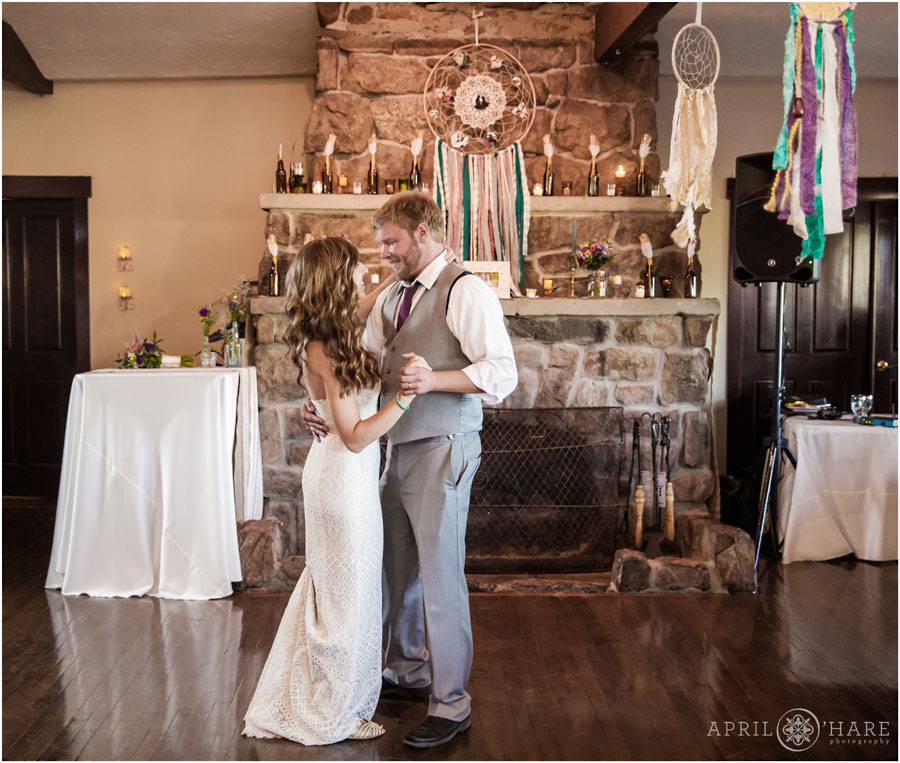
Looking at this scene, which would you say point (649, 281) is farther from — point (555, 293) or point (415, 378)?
point (415, 378)

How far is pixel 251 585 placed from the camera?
4.21 meters

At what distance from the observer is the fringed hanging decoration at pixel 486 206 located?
504 cm

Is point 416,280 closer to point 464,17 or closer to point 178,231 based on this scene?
point 464,17

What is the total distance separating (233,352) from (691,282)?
8.23 ft

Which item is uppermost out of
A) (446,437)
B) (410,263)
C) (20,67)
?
(20,67)

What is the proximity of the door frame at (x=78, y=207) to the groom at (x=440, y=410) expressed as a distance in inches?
157

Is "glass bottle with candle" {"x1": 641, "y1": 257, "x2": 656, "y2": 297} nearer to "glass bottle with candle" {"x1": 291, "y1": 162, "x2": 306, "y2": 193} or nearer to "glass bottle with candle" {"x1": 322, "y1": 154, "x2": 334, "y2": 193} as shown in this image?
"glass bottle with candle" {"x1": 322, "y1": 154, "x2": 334, "y2": 193}

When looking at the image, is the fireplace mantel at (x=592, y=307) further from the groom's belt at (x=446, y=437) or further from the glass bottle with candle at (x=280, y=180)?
the groom's belt at (x=446, y=437)

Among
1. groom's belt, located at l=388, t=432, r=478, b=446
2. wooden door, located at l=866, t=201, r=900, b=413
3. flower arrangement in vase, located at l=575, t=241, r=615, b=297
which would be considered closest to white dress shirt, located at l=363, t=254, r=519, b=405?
groom's belt, located at l=388, t=432, r=478, b=446

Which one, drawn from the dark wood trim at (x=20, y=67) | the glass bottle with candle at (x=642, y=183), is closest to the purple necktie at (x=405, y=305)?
the glass bottle with candle at (x=642, y=183)

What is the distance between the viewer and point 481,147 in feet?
16.9

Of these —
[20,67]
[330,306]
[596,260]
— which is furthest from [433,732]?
[20,67]

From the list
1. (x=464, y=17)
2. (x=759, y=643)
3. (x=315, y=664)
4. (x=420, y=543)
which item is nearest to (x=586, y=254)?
(x=464, y=17)

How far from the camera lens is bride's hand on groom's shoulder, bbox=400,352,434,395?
8.18 ft
